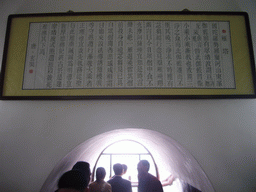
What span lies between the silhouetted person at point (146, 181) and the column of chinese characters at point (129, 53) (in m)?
1.65

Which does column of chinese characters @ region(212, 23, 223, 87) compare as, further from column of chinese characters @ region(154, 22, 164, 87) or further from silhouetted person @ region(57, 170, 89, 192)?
silhouetted person @ region(57, 170, 89, 192)

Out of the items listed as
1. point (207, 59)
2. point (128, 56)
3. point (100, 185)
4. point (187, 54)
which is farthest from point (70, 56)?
point (100, 185)

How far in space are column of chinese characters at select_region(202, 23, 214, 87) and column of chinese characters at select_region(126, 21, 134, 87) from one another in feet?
2.06

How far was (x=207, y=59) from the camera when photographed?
1.61m

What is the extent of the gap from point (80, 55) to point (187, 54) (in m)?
0.93

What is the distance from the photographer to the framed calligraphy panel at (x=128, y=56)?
1543 mm

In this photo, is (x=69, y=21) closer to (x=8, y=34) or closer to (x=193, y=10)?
(x=8, y=34)

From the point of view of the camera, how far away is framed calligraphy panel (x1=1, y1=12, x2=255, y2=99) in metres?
1.54

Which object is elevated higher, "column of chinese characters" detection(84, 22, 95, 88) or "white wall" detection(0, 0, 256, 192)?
"column of chinese characters" detection(84, 22, 95, 88)

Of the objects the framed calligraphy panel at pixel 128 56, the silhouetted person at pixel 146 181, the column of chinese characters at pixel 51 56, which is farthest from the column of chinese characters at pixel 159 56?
the silhouetted person at pixel 146 181

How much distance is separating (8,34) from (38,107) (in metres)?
0.73

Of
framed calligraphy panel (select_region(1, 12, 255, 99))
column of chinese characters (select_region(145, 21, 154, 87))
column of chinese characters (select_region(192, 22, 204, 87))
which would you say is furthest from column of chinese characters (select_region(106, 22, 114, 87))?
column of chinese characters (select_region(192, 22, 204, 87))

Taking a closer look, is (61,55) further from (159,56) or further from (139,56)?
(159,56)

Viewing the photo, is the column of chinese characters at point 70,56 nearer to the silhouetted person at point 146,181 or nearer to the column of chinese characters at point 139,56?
the column of chinese characters at point 139,56
